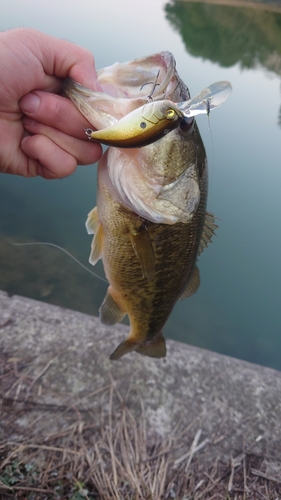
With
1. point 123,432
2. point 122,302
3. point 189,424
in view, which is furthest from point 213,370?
point 122,302

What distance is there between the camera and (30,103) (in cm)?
119

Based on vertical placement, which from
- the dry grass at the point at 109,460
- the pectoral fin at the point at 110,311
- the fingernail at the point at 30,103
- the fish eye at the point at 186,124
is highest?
the fish eye at the point at 186,124

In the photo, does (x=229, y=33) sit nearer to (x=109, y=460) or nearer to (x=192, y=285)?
(x=192, y=285)

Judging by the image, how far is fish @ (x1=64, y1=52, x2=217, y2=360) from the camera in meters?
1.07

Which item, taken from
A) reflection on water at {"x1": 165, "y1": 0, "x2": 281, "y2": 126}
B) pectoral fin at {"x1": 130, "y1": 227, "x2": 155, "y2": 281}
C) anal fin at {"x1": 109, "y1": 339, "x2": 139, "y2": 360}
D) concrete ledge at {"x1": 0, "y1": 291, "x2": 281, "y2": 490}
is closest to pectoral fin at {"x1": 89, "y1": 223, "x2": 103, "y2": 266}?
pectoral fin at {"x1": 130, "y1": 227, "x2": 155, "y2": 281}

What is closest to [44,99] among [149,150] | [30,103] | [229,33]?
[30,103]

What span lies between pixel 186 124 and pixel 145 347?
3.95 feet

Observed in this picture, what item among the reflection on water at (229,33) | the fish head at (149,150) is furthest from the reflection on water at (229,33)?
the fish head at (149,150)

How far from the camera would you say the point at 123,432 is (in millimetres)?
2066

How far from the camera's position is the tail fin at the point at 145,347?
1894mm

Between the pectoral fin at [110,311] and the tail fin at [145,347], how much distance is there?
21 cm

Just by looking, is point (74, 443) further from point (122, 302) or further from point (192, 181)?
point (192, 181)

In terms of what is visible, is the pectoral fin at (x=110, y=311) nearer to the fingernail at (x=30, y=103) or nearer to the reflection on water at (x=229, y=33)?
the fingernail at (x=30, y=103)

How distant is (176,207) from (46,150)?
52 cm
